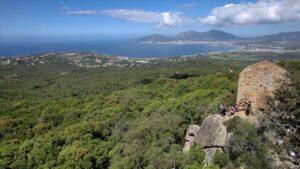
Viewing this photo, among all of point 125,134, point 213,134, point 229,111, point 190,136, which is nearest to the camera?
point 229,111

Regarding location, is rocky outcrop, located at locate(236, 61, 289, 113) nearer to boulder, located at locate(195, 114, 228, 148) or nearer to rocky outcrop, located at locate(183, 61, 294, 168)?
rocky outcrop, located at locate(183, 61, 294, 168)

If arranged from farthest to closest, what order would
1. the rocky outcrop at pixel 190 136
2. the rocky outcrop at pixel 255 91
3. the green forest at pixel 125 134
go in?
the rocky outcrop at pixel 190 136 < the green forest at pixel 125 134 < the rocky outcrop at pixel 255 91

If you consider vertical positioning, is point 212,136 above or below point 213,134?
below

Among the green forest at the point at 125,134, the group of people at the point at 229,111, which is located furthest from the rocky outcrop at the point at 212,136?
the green forest at the point at 125,134

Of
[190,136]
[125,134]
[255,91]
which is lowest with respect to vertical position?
[125,134]

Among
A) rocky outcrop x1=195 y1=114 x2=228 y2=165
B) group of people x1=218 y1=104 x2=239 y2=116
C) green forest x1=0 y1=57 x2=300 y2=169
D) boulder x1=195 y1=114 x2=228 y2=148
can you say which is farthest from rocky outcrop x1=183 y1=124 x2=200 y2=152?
group of people x1=218 y1=104 x2=239 y2=116

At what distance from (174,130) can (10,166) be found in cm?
1678

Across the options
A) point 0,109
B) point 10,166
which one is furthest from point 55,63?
point 10,166

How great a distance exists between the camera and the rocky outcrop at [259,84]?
19625 mm

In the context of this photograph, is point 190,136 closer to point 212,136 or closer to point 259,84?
point 212,136

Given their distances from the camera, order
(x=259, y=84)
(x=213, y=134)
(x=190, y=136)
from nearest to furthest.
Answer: (x=259, y=84) → (x=213, y=134) → (x=190, y=136)

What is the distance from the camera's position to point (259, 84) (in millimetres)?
19734

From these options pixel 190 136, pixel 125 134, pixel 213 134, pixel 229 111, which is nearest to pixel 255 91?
pixel 229 111

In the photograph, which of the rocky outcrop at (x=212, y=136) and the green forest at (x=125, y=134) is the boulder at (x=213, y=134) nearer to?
the rocky outcrop at (x=212, y=136)
